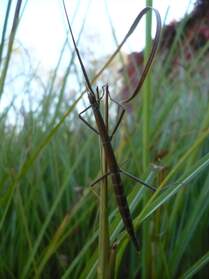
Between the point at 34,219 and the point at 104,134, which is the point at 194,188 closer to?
the point at 34,219

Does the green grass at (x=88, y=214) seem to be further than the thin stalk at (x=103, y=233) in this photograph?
Yes

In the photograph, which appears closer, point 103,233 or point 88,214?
point 103,233

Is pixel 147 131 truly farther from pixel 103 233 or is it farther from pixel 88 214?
pixel 88 214

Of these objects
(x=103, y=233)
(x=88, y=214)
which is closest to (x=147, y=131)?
(x=103, y=233)

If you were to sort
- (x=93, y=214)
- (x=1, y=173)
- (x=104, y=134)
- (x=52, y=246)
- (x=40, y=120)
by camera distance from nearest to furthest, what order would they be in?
(x=104, y=134) → (x=52, y=246) → (x=1, y=173) → (x=93, y=214) → (x=40, y=120)

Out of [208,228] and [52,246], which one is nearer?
[52,246]

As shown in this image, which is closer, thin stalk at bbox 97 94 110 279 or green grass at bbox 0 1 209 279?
thin stalk at bbox 97 94 110 279

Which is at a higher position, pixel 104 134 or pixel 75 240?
pixel 104 134

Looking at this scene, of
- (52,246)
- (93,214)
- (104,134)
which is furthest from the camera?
(93,214)

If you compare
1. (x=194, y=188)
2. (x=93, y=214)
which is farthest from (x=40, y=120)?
A: (x=194, y=188)

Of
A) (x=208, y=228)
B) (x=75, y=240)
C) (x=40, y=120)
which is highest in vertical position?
(x=40, y=120)

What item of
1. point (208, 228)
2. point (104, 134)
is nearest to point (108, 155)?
point (104, 134)
